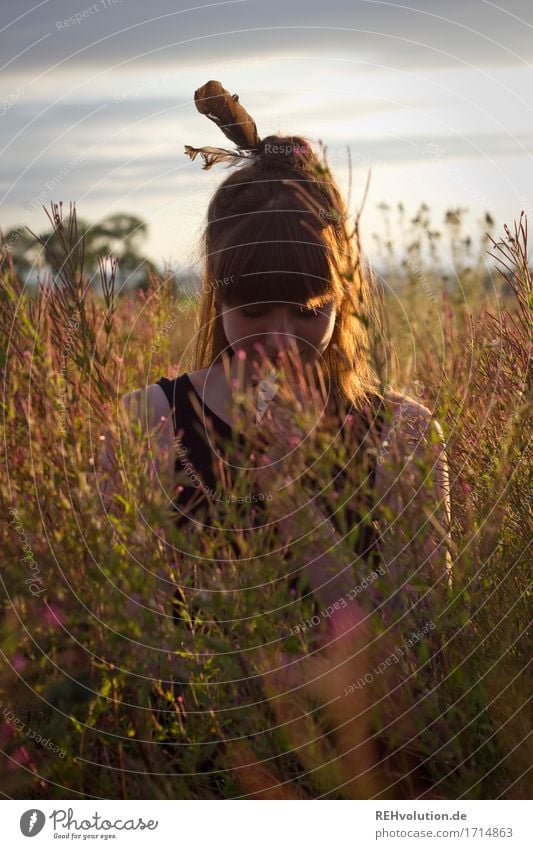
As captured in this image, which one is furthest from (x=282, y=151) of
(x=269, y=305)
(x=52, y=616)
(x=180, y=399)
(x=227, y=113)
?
(x=52, y=616)

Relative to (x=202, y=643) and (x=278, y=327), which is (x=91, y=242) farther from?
(x=202, y=643)

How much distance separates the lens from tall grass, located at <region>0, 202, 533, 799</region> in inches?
60.6

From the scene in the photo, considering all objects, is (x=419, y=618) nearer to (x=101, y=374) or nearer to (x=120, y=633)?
(x=120, y=633)

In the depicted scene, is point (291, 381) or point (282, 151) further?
point (282, 151)

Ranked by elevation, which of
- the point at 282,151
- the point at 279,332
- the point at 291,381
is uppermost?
the point at 282,151

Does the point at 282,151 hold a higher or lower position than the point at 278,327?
higher

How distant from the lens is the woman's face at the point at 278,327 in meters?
2.22

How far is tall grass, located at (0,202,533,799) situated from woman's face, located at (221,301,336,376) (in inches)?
22.5

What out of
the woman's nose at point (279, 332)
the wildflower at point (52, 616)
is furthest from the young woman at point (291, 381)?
the wildflower at point (52, 616)

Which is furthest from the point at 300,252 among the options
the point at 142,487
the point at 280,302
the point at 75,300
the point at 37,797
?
the point at 37,797

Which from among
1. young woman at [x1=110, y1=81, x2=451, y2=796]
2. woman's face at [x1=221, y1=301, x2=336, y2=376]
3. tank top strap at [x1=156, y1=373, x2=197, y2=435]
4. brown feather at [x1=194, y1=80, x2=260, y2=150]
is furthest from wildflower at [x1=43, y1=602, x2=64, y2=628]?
brown feather at [x1=194, y1=80, x2=260, y2=150]

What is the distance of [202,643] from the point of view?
1500 mm

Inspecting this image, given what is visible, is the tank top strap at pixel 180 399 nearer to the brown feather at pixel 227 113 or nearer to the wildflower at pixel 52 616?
the brown feather at pixel 227 113

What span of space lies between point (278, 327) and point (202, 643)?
95 cm
